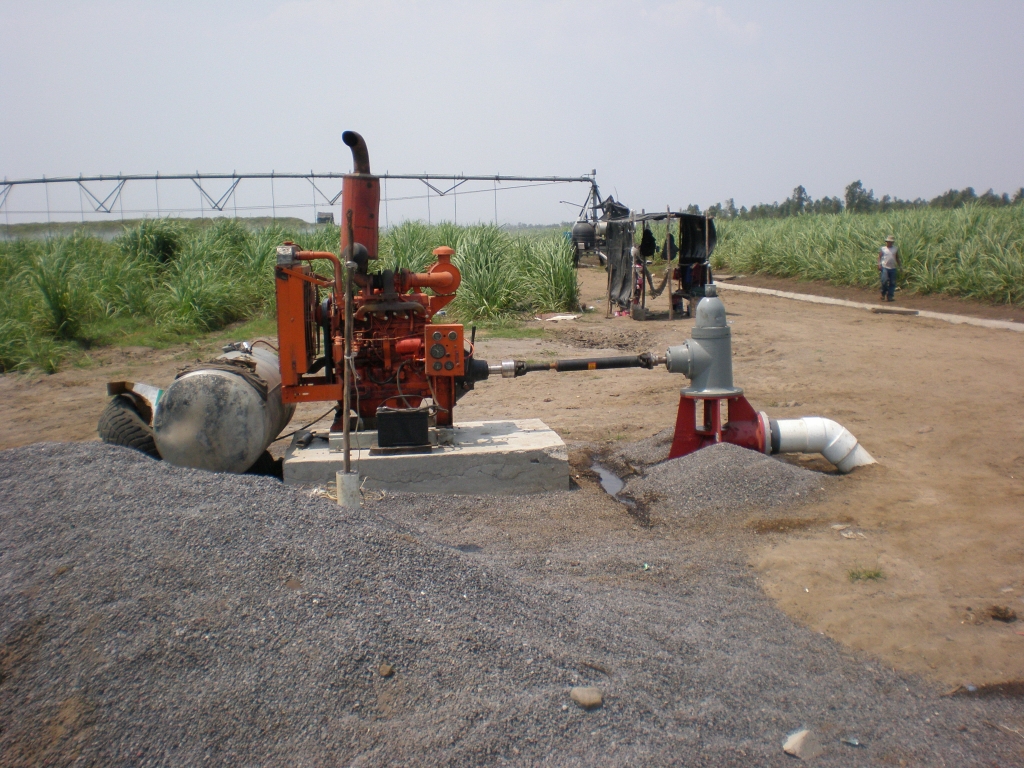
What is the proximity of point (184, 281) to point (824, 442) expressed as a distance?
1142 centimetres

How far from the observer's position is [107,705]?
94.7 inches

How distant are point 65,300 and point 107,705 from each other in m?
11.6

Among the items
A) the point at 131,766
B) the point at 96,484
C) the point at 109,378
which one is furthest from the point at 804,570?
the point at 109,378

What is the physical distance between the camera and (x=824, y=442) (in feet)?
18.8

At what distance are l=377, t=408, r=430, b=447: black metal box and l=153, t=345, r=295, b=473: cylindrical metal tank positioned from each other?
76 centimetres

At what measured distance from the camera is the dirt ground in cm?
364

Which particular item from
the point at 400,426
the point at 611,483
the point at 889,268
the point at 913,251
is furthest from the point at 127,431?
the point at 913,251

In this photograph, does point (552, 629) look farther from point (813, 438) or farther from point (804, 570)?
point (813, 438)

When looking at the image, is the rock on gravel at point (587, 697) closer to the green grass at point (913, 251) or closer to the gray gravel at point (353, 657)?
the gray gravel at point (353, 657)

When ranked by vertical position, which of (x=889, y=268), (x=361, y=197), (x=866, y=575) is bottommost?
(x=866, y=575)

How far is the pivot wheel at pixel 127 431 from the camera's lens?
5.62 metres

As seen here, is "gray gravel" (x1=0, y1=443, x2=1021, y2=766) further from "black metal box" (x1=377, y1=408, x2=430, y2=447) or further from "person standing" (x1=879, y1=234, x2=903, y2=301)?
"person standing" (x1=879, y1=234, x2=903, y2=301)

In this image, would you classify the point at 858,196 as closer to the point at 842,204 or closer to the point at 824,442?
the point at 842,204

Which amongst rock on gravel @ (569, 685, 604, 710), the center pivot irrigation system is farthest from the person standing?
rock on gravel @ (569, 685, 604, 710)
